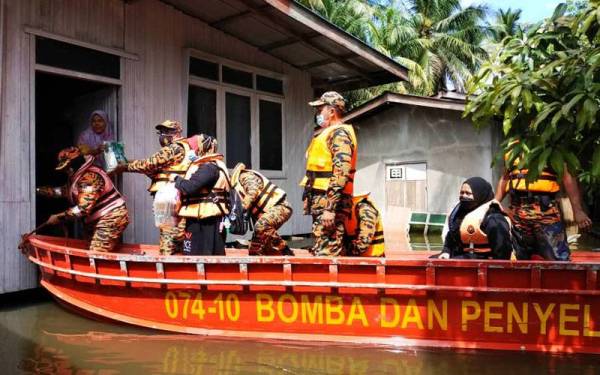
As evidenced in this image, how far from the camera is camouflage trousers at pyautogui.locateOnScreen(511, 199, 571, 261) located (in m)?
4.72

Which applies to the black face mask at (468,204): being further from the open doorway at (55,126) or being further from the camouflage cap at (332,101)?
the open doorway at (55,126)

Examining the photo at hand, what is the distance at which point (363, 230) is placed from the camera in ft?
16.7

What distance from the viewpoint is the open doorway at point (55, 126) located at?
809cm

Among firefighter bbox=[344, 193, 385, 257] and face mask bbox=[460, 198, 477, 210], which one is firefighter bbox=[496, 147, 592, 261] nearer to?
face mask bbox=[460, 198, 477, 210]

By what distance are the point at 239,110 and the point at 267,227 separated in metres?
4.18

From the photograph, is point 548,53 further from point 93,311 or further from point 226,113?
point 226,113

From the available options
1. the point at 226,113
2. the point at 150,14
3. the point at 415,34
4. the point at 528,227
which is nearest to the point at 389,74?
the point at 226,113

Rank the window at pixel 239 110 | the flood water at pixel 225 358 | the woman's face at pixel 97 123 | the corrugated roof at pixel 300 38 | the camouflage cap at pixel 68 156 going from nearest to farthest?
the flood water at pixel 225 358, the camouflage cap at pixel 68 156, the woman's face at pixel 97 123, the corrugated roof at pixel 300 38, the window at pixel 239 110

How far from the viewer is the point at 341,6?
2273 cm

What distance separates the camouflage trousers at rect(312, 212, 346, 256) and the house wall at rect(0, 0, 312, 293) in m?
3.61

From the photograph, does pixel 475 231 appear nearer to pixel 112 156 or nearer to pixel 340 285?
pixel 340 285

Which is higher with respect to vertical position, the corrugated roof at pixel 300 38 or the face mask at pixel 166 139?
the corrugated roof at pixel 300 38

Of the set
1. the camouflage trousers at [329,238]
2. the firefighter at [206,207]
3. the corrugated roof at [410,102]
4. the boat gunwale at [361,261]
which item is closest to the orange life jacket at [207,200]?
the firefighter at [206,207]

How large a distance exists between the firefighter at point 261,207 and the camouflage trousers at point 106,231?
1.54m
